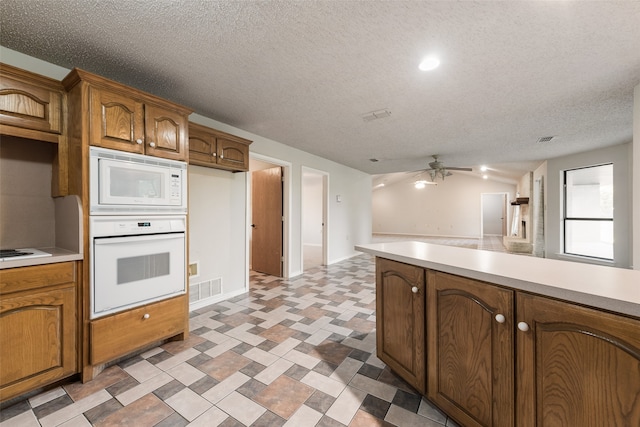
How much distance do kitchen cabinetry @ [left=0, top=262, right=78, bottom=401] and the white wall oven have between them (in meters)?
0.15

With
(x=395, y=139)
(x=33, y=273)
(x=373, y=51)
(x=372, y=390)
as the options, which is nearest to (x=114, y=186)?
(x=33, y=273)

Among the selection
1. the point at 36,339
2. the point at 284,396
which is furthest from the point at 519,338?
the point at 36,339

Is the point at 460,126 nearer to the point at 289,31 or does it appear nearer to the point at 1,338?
the point at 289,31

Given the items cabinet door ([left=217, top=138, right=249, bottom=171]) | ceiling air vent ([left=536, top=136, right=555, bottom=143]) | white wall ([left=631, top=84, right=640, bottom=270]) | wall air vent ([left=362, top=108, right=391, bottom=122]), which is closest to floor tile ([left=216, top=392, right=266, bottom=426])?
cabinet door ([left=217, top=138, right=249, bottom=171])

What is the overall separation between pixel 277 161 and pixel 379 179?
24.8ft

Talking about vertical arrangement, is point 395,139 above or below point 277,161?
above

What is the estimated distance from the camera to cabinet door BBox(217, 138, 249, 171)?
303cm

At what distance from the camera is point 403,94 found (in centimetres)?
260

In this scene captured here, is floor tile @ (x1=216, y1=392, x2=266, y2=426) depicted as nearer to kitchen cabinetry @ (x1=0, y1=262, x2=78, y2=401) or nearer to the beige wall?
kitchen cabinetry @ (x1=0, y1=262, x2=78, y2=401)

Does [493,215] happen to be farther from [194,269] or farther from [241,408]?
[241,408]

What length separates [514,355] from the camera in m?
1.10

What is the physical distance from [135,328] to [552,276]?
2.65 m

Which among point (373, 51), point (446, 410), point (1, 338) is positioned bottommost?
point (446, 410)

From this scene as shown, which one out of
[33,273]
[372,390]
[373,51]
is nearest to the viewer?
[33,273]
